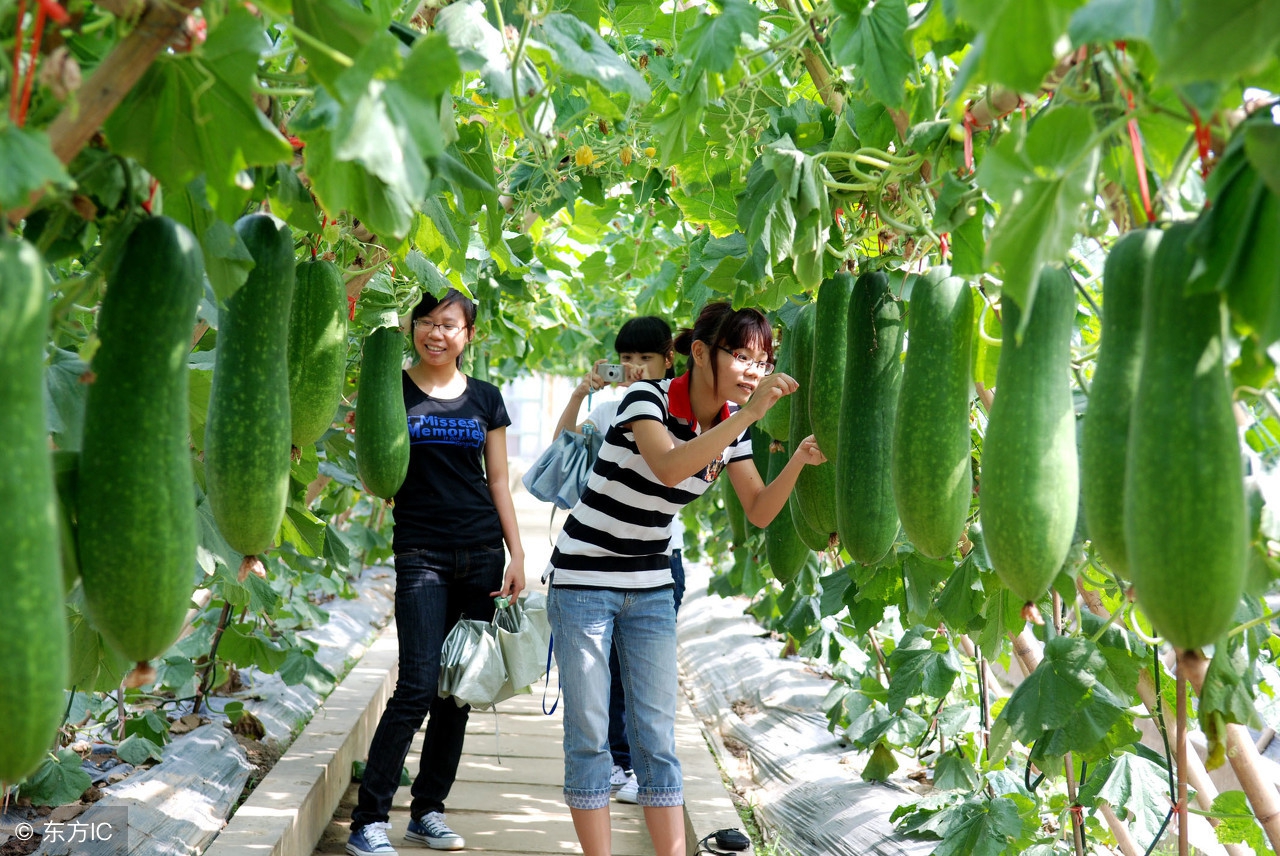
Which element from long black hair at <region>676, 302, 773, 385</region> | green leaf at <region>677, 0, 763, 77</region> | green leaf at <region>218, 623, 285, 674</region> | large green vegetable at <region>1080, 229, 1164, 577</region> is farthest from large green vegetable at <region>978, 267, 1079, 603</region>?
green leaf at <region>218, 623, 285, 674</region>

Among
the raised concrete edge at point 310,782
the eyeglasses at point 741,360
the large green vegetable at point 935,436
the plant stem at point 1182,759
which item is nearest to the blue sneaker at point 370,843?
the raised concrete edge at point 310,782

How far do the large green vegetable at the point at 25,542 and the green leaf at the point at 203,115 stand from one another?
340 mm

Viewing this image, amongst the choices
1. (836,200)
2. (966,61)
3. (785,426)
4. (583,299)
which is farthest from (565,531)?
(583,299)

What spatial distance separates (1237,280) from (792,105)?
68.5 inches

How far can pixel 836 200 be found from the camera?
6.56 ft

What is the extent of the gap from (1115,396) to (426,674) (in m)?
3.06

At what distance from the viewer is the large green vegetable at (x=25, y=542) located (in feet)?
2.79

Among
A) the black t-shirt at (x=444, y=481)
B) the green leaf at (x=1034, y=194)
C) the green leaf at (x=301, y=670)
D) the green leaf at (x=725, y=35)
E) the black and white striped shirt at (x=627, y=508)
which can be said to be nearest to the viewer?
the green leaf at (x=1034, y=194)

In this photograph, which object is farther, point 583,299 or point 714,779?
point 583,299

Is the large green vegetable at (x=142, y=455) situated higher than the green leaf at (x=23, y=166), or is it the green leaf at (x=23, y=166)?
the green leaf at (x=23, y=166)

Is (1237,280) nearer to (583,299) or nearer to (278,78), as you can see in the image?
(278,78)

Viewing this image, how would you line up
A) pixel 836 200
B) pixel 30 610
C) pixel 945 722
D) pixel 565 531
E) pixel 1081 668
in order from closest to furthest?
pixel 30 610 < pixel 836 200 < pixel 1081 668 < pixel 565 531 < pixel 945 722

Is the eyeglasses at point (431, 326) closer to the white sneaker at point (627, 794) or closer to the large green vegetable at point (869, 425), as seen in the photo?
the white sneaker at point (627, 794)

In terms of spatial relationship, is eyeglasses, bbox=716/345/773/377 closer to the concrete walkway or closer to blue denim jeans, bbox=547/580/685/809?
blue denim jeans, bbox=547/580/685/809
